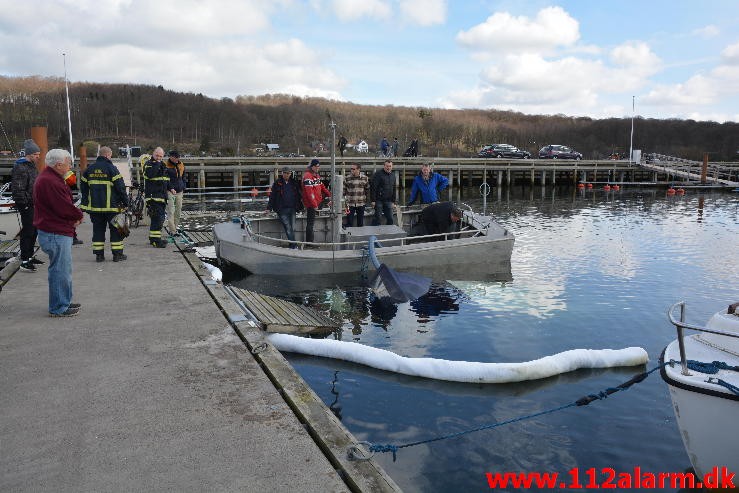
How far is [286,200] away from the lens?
12.5 m

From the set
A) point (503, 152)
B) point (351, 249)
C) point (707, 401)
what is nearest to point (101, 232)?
point (351, 249)

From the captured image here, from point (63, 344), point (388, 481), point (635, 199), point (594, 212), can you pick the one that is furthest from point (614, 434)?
point (635, 199)

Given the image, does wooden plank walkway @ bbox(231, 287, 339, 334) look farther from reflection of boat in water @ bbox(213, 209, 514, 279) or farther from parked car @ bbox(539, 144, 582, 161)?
parked car @ bbox(539, 144, 582, 161)

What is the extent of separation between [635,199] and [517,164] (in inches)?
456

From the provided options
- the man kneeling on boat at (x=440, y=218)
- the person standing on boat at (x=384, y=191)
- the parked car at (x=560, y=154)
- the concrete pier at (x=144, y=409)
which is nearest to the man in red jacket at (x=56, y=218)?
the concrete pier at (x=144, y=409)

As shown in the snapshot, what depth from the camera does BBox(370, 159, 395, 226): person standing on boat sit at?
44.1ft

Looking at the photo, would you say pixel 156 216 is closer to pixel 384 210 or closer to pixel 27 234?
pixel 27 234

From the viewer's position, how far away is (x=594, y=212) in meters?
29.0

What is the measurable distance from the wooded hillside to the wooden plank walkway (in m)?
74.6

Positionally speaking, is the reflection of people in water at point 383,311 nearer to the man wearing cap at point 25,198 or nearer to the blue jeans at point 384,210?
the blue jeans at point 384,210

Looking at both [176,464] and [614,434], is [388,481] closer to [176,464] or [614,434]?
[176,464]

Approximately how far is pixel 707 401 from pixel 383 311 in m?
6.32

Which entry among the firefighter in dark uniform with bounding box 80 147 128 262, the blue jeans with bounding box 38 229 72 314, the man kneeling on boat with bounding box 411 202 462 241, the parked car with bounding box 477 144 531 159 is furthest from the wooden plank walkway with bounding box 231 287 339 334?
the parked car with bounding box 477 144 531 159

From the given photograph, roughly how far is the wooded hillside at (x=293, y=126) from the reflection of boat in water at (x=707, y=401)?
7864cm
